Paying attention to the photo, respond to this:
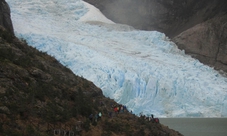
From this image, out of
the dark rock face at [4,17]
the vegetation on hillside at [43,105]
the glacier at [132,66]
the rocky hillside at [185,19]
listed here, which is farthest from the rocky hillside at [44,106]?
the rocky hillside at [185,19]

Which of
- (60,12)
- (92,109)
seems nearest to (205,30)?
(60,12)

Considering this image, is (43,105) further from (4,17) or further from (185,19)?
(185,19)

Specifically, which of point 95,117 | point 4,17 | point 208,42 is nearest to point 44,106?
point 95,117

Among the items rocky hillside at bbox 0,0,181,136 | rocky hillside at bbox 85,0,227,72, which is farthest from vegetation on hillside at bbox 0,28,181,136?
rocky hillside at bbox 85,0,227,72

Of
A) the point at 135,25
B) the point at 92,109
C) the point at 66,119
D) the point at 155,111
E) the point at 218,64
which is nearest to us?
the point at 66,119

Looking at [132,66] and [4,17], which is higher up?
[4,17]

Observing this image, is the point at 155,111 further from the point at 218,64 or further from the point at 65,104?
the point at 65,104
